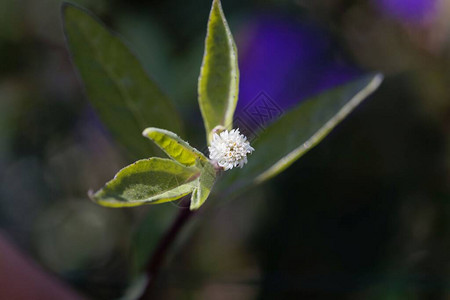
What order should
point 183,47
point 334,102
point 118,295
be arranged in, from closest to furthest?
point 334,102
point 118,295
point 183,47

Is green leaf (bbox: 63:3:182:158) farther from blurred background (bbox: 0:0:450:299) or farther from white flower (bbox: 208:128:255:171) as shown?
blurred background (bbox: 0:0:450:299)

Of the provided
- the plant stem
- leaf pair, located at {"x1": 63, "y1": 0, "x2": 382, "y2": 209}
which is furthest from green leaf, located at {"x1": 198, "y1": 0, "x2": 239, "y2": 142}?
the plant stem

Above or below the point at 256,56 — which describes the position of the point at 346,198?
below

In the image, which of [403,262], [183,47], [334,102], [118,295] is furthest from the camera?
[183,47]

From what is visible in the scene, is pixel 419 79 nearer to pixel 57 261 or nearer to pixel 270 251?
pixel 270 251

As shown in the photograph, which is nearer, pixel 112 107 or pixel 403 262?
pixel 112 107

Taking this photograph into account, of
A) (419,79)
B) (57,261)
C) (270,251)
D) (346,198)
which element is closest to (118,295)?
(57,261)

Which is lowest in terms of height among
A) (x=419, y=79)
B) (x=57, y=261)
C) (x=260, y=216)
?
(x=57, y=261)

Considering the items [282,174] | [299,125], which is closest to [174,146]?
[299,125]

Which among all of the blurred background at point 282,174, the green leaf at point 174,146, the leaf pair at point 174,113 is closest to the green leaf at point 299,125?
the leaf pair at point 174,113
